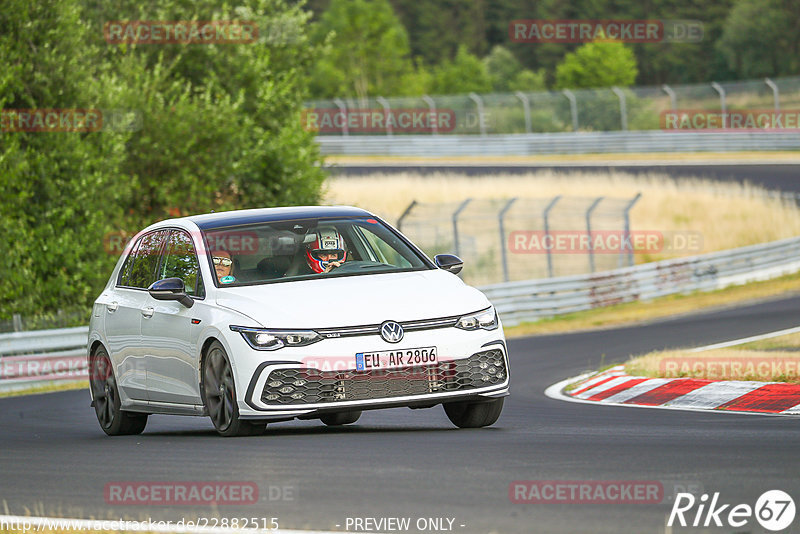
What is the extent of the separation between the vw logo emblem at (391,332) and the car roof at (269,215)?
1615 millimetres

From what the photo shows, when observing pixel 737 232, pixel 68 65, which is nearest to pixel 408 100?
pixel 737 232

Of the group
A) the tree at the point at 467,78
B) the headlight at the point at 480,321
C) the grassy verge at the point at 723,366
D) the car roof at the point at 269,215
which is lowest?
the tree at the point at 467,78

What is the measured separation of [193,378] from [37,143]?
49.1ft

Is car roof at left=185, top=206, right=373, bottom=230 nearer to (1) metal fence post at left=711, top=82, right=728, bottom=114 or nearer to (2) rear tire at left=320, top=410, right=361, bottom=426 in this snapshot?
(2) rear tire at left=320, top=410, right=361, bottom=426

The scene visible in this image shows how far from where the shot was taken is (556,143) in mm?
57188

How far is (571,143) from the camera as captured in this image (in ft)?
186

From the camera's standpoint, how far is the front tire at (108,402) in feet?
36.1

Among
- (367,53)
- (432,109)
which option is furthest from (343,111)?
(367,53)

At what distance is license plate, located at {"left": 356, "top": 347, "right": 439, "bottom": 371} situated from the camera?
876 cm

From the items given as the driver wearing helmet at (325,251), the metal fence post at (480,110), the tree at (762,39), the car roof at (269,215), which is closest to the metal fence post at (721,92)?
the metal fence post at (480,110)

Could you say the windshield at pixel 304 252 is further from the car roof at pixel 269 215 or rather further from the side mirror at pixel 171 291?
the side mirror at pixel 171 291

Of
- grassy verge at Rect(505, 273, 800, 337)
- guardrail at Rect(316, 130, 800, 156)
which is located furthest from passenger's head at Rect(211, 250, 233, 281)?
guardrail at Rect(316, 130, 800, 156)

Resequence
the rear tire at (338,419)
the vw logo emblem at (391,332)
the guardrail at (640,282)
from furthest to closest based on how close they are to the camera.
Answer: the guardrail at (640,282), the rear tire at (338,419), the vw logo emblem at (391,332)

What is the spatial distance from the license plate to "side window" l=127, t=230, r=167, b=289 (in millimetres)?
2590
